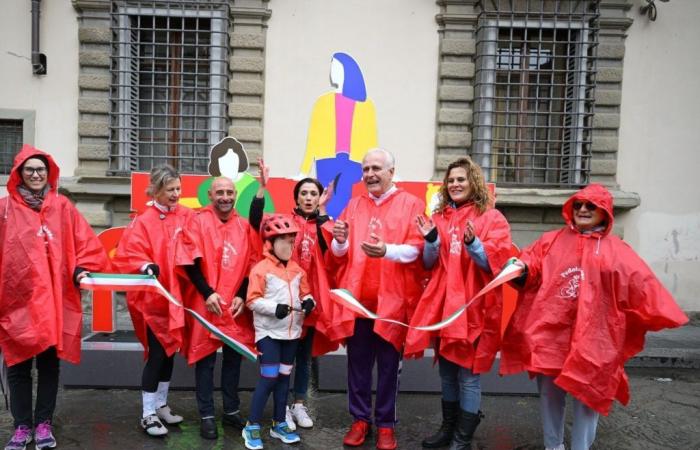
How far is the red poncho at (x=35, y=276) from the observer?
3533mm

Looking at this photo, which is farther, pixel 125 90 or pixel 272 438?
pixel 125 90

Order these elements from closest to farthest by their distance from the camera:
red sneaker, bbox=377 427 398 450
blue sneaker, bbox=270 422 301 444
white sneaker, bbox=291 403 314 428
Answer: red sneaker, bbox=377 427 398 450 < blue sneaker, bbox=270 422 301 444 < white sneaker, bbox=291 403 314 428

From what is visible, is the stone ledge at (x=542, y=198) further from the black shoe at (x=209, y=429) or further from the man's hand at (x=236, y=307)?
the black shoe at (x=209, y=429)

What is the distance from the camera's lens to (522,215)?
26.5 ft

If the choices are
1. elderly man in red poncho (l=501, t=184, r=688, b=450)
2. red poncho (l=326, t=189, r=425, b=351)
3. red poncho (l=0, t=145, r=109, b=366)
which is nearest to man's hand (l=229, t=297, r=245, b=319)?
red poncho (l=326, t=189, r=425, b=351)

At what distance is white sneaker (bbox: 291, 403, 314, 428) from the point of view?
4.21 meters

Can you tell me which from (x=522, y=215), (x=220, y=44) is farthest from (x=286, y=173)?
(x=522, y=215)

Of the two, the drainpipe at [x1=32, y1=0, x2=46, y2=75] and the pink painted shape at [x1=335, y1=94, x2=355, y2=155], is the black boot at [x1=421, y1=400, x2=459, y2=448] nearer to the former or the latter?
the pink painted shape at [x1=335, y1=94, x2=355, y2=155]

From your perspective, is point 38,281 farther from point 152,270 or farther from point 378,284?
point 378,284

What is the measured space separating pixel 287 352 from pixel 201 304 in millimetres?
706

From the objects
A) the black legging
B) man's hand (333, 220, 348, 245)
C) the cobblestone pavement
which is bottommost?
the cobblestone pavement

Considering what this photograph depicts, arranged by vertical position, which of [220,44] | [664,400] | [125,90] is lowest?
[664,400]

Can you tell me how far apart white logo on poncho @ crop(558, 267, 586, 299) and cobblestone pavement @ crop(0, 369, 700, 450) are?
138 centimetres

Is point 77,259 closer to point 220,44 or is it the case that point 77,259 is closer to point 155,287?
point 155,287
